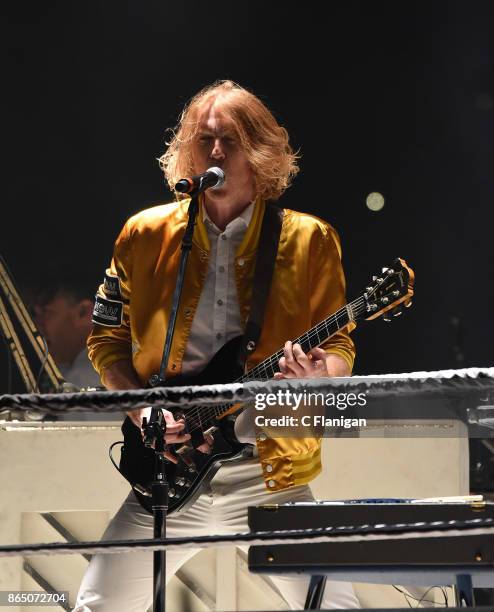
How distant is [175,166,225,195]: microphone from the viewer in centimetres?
211

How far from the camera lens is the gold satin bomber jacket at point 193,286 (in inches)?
93.5

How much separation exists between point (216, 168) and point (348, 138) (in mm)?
2109

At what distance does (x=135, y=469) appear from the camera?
2.27 metres

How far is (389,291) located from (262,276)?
0.31m

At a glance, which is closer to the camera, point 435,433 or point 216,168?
point 435,433

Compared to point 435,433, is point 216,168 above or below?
above

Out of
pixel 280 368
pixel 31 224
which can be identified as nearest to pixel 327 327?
pixel 280 368

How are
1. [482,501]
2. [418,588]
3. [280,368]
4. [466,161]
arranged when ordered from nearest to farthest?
[482,501] → [418,588] → [280,368] → [466,161]

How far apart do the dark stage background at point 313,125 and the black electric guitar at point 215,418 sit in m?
1.77

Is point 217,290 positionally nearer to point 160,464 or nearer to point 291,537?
point 160,464

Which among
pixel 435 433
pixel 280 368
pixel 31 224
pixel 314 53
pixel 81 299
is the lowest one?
pixel 435 433

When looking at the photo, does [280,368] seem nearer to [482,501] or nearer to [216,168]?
[216,168]

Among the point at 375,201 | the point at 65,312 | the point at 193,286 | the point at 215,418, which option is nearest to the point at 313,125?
the point at 375,201

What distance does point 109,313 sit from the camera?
96.3 inches
